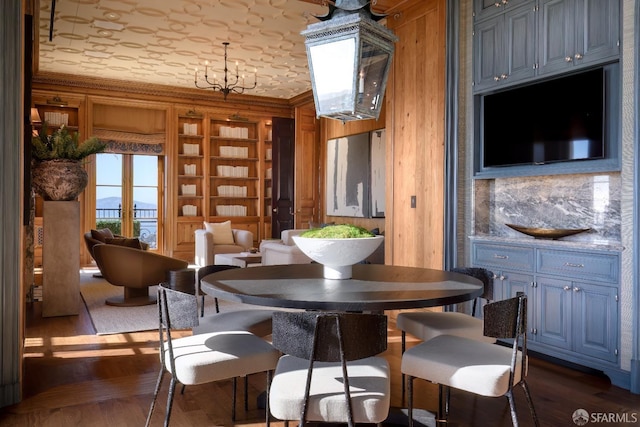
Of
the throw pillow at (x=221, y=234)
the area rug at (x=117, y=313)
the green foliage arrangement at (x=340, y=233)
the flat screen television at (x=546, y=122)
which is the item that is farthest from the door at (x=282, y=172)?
the green foliage arrangement at (x=340, y=233)

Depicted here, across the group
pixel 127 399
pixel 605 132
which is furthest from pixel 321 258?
pixel 605 132

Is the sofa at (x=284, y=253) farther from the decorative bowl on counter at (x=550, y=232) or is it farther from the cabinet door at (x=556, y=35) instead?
the cabinet door at (x=556, y=35)

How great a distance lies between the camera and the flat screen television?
143 inches

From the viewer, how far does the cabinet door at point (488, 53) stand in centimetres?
417

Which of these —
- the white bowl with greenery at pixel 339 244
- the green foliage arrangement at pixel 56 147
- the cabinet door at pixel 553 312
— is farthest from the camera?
the green foliage arrangement at pixel 56 147

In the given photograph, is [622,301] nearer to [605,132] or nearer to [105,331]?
[605,132]

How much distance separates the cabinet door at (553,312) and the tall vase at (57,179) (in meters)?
4.38

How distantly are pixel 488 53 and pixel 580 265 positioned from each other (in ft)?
6.15

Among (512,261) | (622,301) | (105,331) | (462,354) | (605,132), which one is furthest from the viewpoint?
(105,331)

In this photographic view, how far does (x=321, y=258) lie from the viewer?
2504 millimetres

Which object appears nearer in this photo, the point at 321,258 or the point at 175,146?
the point at 321,258

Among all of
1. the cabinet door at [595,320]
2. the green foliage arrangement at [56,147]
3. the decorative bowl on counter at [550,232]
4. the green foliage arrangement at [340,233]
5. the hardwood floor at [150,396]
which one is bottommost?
the hardwood floor at [150,396]

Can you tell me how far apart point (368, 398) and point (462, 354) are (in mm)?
601

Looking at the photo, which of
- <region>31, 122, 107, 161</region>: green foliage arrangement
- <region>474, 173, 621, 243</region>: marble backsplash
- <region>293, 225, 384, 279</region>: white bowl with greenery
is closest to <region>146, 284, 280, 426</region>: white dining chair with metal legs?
<region>293, 225, 384, 279</region>: white bowl with greenery
